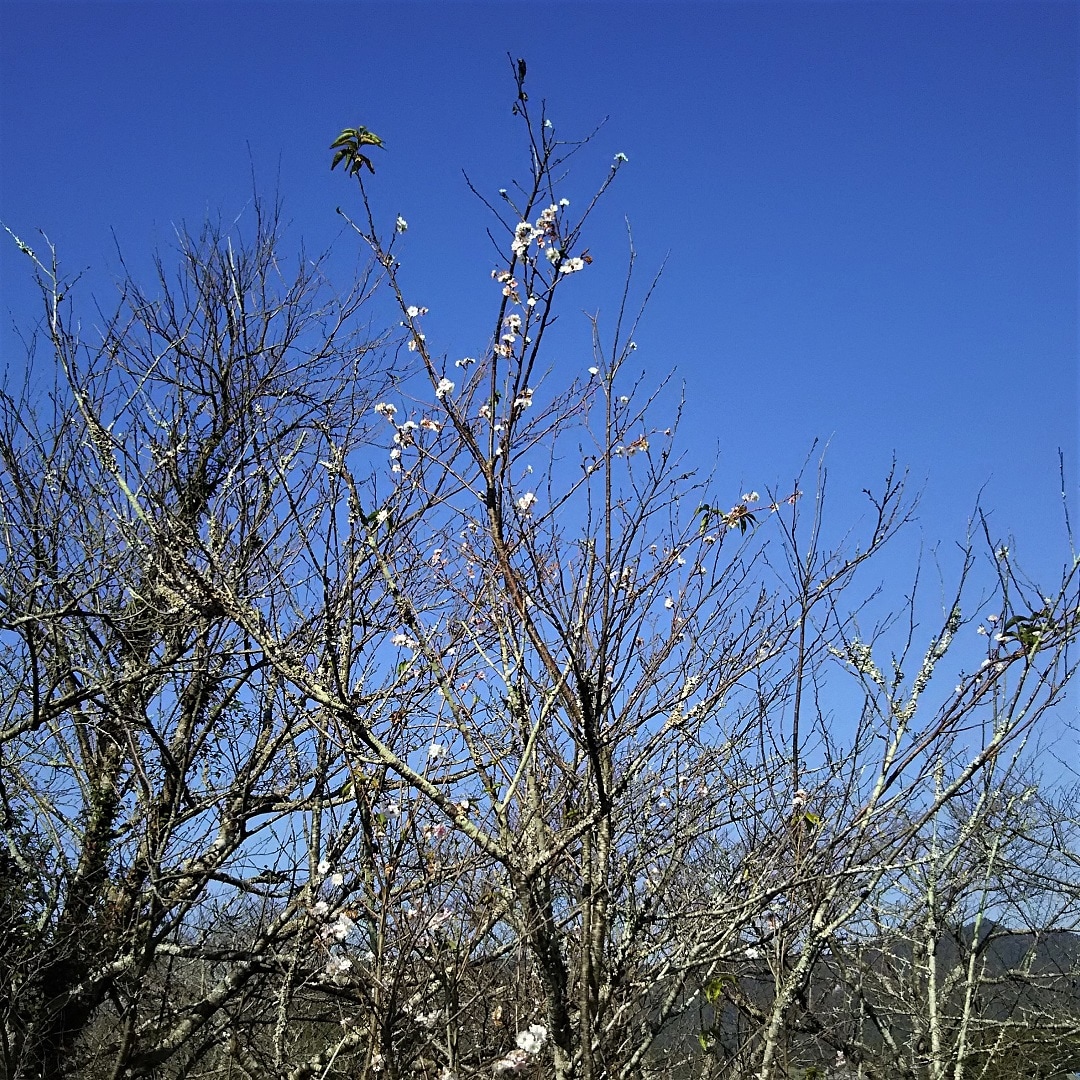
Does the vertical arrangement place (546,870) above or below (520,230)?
below

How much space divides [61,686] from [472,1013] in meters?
4.33

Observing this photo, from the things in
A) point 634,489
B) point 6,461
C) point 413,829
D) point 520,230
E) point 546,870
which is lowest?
point 546,870

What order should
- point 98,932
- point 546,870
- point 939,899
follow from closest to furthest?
1. point 546,870
2. point 98,932
3. point 939,899

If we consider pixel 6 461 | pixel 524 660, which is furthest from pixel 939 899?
pixel 6 461

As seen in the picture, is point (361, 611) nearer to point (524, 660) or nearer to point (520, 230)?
point (524, 660)

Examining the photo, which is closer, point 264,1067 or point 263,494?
point 264,1067

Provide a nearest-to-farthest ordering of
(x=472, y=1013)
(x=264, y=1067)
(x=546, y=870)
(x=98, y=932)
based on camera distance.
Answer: (x=546, y=870), (x=472, y=1013), (x=264, y=1067), (x=98, y=932)

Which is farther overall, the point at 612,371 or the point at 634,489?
the point at 634,489

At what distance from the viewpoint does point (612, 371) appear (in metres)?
2.92

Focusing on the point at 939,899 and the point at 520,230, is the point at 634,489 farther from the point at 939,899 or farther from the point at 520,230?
the point at 939,899

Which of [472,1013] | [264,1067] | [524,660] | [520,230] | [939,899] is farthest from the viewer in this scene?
[939,899]

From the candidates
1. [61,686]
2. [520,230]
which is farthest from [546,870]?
[61,686]

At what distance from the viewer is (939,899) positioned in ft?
25.8

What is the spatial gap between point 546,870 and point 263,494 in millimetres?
3810
